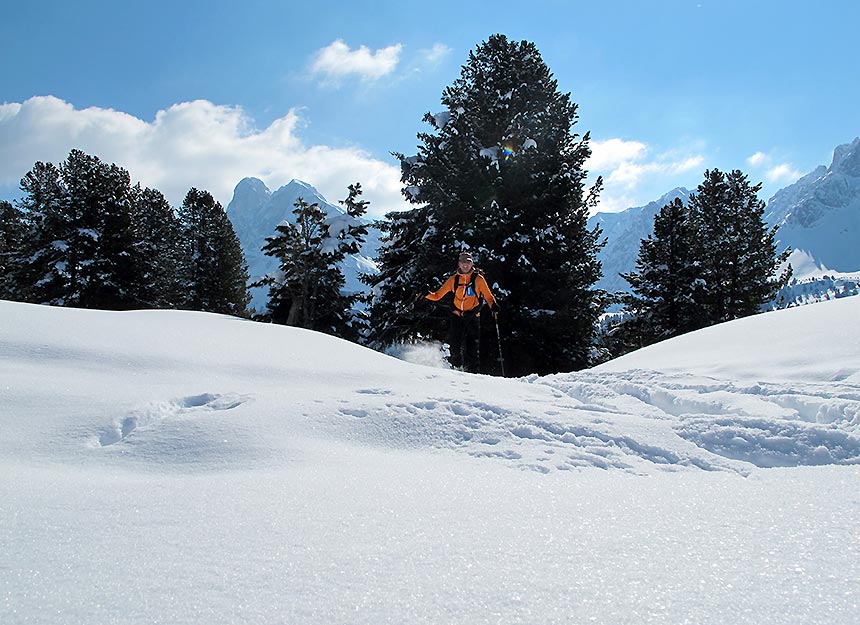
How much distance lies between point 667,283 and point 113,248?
28.1 m

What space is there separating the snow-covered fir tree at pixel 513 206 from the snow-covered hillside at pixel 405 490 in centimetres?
876

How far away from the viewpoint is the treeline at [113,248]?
24.2 m

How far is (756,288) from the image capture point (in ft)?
68.7

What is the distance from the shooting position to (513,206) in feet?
45.5

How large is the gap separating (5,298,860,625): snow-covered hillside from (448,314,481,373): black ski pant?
526cm

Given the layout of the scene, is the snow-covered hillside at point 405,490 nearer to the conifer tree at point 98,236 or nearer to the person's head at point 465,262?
the person's head at point 465,262

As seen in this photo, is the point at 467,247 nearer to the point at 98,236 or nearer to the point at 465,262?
the point at 465,262

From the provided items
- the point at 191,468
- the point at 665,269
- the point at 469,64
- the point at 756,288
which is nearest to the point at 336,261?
the point at 469,64

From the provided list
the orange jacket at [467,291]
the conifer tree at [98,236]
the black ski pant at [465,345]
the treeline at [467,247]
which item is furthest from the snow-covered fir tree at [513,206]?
the conifer tree at [98,236]

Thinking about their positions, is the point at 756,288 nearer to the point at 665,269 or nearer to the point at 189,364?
the point at 665,269

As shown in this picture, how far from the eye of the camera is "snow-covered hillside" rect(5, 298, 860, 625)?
3.77 ft

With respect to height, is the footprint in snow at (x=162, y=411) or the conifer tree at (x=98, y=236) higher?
the conifer tree at (x=98, y=236)

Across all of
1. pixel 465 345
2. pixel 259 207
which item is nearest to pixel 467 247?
pixel 465 345

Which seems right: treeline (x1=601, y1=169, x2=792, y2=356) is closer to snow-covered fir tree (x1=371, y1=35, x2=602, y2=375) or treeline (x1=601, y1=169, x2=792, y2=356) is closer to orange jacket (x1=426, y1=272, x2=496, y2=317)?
snow-covered fir tree (x1=371, y1=35, x2=602, y2=375)
